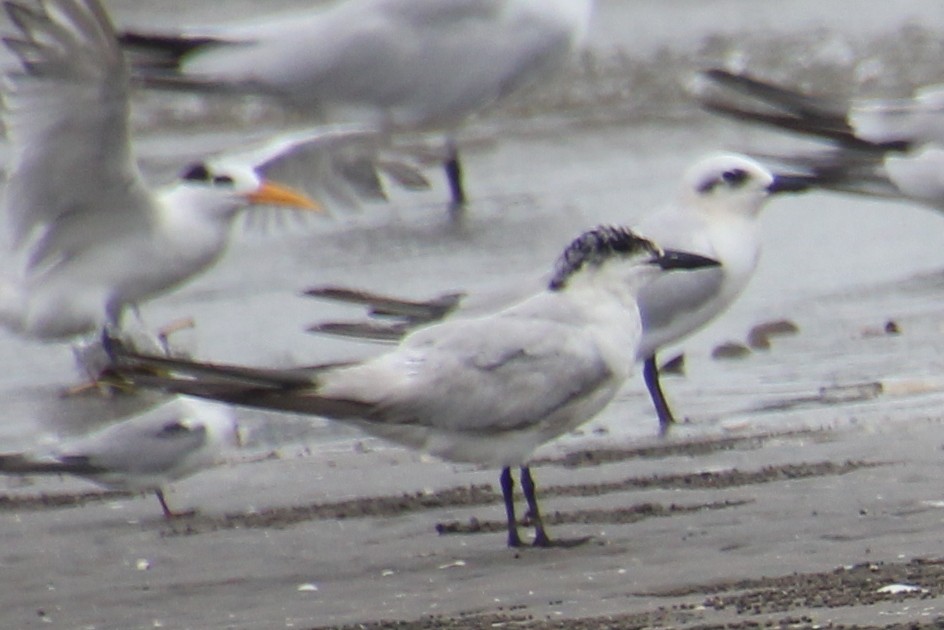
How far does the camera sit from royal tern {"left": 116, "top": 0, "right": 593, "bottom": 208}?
1081 centimetres

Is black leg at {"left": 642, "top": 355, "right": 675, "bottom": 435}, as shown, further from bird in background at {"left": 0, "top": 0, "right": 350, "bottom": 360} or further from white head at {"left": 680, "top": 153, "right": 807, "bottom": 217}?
bird in background at {"left": 0, "top": 0, "right": 350, "bottom": 360}

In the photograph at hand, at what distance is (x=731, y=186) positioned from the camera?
8266mm

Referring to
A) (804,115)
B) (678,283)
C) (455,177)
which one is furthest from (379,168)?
(455,177)

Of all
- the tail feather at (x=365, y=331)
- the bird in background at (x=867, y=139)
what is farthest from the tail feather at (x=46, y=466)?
the bird in background at (x=867, y=139)

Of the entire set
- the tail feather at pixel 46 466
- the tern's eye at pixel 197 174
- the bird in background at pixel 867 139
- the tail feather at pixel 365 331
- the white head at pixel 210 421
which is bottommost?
the tail feather at pixel 46 466

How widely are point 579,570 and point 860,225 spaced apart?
21.5ft

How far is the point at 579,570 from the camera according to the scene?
534 centimetres

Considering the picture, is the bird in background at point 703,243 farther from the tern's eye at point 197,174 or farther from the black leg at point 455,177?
the black leg at point 455,177

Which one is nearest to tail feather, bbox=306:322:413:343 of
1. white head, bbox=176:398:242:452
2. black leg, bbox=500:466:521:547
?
white head, bbox=176:398:242:452

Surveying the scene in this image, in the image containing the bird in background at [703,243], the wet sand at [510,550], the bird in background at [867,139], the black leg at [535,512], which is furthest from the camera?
the bird in background at [867,139]

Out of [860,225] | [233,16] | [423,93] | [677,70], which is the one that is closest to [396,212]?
[423,93]

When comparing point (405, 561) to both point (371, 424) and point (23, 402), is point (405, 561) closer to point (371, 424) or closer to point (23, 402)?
point (371, 424)

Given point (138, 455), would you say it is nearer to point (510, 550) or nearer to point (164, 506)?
point (164, 506)

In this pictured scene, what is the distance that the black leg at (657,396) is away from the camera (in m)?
7.41
